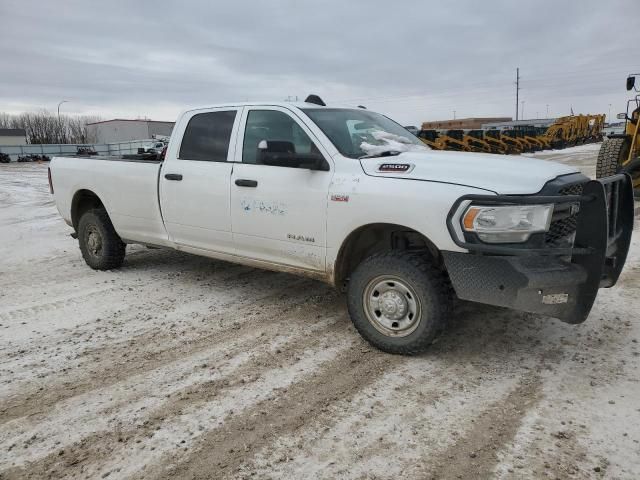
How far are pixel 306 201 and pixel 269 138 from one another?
82 cm

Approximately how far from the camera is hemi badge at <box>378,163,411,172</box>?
3.69 meters

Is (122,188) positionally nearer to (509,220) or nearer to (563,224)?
(509,220)

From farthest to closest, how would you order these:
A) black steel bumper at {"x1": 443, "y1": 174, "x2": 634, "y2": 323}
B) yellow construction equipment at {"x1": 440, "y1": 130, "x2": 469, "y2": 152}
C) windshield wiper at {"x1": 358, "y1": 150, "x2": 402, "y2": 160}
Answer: yellow construction equipment at {"x1": 440, "y1": 130, "x2": 469, "y2": 152} → windshield wiper at {"x1": 358, "y1": 150, "x2": 402, "y2": 160} → black steel bumper at {"x1": 443, "y1": 174, "x2": 634, "y2": 323}

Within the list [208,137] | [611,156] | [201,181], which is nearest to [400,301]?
[201,181]

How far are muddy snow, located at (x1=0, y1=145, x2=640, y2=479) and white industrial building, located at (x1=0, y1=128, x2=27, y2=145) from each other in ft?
267

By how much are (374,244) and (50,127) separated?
102346 millimetres

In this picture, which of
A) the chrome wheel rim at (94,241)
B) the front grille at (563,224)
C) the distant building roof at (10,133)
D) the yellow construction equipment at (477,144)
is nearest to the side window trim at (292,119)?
the front grille at (563,224)

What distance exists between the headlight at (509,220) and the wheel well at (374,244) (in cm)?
49

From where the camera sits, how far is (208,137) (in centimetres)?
497

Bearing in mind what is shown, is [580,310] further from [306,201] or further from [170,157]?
[170,157]

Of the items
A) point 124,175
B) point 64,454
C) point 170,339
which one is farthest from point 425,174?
point 124,175

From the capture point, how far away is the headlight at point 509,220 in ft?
10.5

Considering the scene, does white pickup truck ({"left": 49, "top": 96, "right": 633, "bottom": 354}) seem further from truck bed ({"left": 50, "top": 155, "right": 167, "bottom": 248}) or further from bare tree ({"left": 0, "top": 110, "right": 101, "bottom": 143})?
bare tree ({"left": 0, "top": 110, "right": 101, "bottom": 143})

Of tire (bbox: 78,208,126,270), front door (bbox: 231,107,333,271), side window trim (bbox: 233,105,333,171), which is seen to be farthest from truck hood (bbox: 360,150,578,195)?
tire (bbox: 78,208,126,270)
